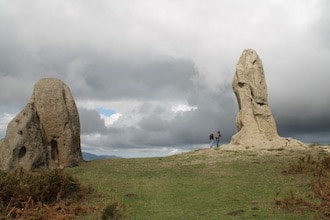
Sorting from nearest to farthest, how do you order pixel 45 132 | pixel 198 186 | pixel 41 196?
pixel 41 196, pixel 198 186, pixel 45 132

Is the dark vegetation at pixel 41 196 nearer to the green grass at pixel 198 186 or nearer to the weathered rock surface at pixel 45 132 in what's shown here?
the green grass at pixel 198 186

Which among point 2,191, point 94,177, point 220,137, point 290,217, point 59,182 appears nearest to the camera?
point 290,217

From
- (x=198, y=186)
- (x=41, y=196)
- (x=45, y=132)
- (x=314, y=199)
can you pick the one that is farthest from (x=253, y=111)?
(x=41, y=196)

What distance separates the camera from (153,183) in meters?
22.0

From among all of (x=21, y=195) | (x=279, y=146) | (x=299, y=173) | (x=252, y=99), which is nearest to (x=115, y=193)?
(x=21, y=195)

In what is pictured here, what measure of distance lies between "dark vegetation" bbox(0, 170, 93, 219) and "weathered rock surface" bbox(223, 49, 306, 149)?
68.0 ft

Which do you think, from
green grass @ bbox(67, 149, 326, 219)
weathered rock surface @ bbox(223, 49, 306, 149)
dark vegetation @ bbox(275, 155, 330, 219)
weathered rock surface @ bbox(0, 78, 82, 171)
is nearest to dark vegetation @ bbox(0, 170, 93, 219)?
green grass @ bbox(67, 149, 326, 219)

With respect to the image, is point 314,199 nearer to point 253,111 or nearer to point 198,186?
point 198,186

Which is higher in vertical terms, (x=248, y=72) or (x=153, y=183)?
(x=248, y=72)

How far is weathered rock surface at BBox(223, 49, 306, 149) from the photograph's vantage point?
37156 millimetres

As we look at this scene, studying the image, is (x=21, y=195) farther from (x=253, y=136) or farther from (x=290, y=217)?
(x=253, y=136)

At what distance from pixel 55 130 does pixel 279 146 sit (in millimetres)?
18641

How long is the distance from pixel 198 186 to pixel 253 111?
20.2 m

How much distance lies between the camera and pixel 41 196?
1733cm
